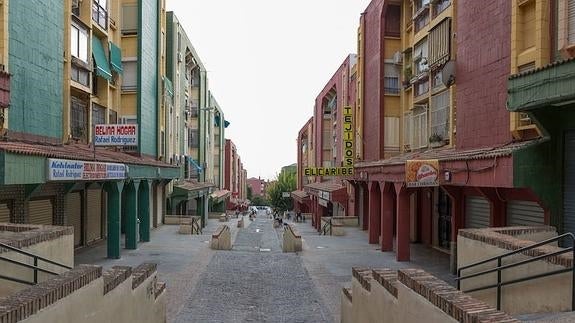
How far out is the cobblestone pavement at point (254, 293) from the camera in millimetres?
11914

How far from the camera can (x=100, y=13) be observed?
24.1 m

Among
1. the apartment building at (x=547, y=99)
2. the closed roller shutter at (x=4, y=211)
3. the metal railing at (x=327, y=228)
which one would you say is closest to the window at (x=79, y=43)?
the closed roller shutter at (x=4, y=211)

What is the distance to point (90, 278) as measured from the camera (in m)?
7.09

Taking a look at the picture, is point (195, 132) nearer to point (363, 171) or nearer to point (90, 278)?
A: point (363, 171)

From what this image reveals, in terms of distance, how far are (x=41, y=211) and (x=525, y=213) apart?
1510 cm

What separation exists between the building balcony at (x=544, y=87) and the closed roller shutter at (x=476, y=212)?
708 cm

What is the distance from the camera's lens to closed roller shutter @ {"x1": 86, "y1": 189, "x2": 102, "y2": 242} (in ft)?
73.7

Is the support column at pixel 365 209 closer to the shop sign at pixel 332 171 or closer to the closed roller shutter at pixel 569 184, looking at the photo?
the shop sign at pixel 332 171

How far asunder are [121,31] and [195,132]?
1983cm

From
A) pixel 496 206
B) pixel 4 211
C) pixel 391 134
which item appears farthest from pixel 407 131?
pixel 4 211

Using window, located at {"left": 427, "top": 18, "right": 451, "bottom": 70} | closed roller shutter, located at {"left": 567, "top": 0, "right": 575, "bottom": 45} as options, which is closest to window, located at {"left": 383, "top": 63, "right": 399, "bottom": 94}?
window, located at {"left": 427, "top": 18, "right": 451, "bottom": 70}

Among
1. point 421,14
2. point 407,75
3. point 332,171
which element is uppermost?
point 421,14

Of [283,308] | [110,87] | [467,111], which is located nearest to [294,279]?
[283,308]

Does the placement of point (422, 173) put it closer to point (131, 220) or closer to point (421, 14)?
point (421, 14)
